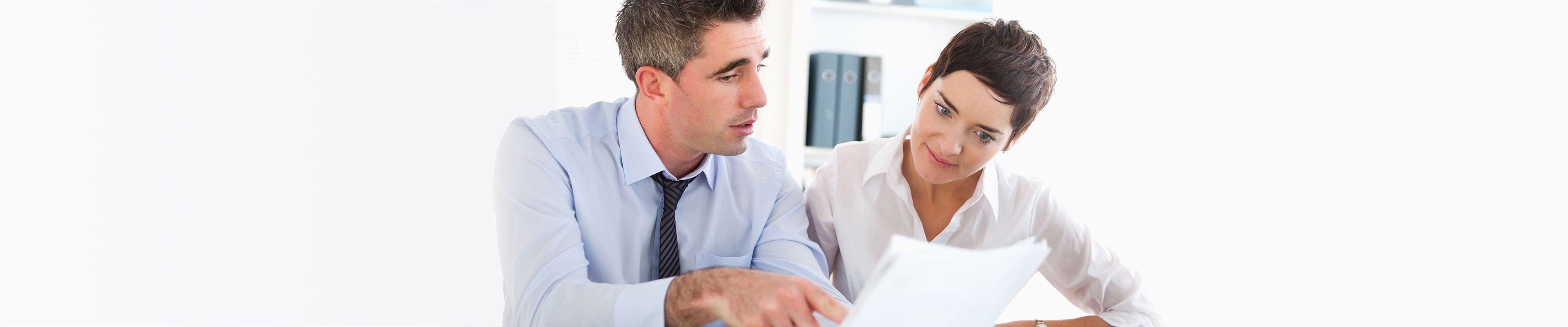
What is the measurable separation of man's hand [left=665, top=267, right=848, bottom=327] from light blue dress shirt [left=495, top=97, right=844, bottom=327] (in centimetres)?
14

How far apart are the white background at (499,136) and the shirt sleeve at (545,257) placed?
101 centimetres

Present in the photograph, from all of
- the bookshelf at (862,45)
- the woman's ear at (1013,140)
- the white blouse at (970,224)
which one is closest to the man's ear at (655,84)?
the white blouse at (970,224)

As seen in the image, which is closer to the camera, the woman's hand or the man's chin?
the man's chin

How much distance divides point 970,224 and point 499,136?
153cm

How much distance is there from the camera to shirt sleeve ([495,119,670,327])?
3.29 feet

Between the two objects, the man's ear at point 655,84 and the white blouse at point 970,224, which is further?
the white blouse at point 970,224

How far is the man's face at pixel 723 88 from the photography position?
128 cm

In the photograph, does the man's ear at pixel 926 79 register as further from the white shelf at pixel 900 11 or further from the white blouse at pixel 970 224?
the white shelf at pixel 900 11

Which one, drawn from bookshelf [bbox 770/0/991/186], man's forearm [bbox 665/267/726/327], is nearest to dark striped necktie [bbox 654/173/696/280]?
man's forearm [bbox 665/267/726/327]

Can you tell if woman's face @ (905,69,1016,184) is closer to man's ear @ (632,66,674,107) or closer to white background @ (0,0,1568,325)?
man's ear @ (632,66,674,107)

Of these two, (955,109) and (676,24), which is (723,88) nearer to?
(676,24)

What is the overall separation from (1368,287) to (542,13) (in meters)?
2.11

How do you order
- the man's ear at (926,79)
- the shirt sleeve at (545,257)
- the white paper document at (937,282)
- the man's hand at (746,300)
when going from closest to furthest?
the white paper document at (937,282), the man's hand at (746,300), the shirt sleeve at (545,257), the man's ear at (926,79)

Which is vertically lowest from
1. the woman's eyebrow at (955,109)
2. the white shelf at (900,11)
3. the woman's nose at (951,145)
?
the woman's nose at (951,145)
